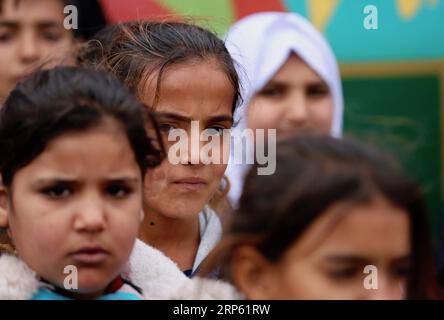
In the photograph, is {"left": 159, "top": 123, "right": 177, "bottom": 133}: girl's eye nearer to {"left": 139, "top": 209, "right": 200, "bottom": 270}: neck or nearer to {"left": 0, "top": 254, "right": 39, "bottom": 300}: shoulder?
{"left": 139, "top": 209, "right": 200, "bottom": 270}: neck

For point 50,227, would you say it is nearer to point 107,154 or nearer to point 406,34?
point 107,154

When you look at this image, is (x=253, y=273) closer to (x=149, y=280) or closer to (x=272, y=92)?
(x=149, y=280)

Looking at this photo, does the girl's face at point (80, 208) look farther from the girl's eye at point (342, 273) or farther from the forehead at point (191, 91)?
the forehead at point (191, 91)

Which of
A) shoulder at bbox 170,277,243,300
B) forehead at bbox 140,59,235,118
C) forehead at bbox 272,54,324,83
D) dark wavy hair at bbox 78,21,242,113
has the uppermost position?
forehead at bbox 272,54,324,83

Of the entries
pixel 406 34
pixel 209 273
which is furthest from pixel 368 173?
pixel 406 34

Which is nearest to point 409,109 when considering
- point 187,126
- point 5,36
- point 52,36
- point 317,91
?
point 317,91

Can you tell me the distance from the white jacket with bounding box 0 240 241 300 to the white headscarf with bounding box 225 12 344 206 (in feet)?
5.70

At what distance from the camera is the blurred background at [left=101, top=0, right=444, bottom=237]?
179 inches

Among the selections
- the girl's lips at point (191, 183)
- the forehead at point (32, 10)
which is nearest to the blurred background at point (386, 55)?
the forehead at point (32, 10)

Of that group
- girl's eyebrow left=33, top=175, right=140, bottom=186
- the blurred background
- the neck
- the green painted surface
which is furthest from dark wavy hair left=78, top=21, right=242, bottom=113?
the green painted surface

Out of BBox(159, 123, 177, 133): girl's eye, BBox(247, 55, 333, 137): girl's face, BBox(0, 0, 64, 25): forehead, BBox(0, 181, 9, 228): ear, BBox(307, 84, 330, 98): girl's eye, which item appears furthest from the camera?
BBox(307, 84, 330, 98): girl's eye

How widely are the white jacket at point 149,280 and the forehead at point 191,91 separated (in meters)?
0.35

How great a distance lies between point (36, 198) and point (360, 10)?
2.69 meters

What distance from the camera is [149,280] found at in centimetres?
240
